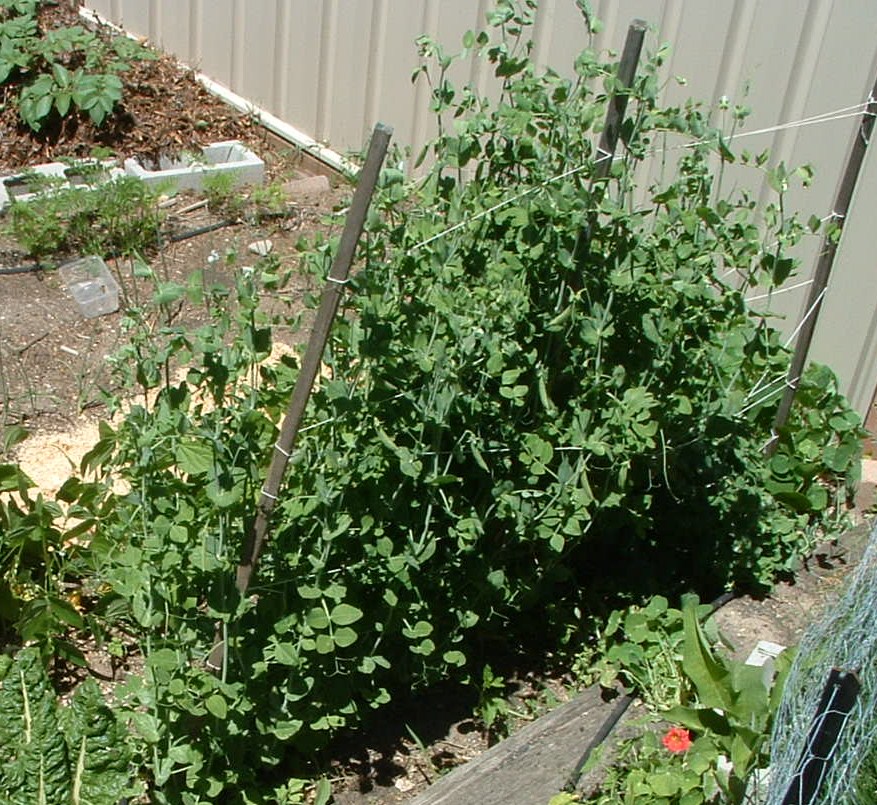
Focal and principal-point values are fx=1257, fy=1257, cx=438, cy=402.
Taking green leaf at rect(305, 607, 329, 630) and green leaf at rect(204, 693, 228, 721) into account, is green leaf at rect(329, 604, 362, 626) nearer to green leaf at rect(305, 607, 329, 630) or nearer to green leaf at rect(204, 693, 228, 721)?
green leaf at rect(305, 607, 329, 630)

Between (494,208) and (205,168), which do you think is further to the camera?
(205,168)

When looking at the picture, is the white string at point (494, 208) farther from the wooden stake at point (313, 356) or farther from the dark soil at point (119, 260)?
the dark soil at point (119, 260)

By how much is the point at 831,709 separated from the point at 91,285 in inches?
150

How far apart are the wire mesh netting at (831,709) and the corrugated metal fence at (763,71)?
5.42 feet

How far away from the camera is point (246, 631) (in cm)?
270

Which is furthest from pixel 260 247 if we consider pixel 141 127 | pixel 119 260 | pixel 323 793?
pixel 323 793

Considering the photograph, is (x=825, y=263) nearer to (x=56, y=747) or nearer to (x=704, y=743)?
(x=704, y=743)

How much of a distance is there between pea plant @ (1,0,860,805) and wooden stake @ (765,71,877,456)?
0.39m

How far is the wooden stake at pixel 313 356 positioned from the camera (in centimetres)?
233

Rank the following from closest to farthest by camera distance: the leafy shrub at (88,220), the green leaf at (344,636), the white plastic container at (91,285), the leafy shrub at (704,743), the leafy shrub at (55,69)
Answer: the green leaf at (344,636) → the leafy shrub at (704,743) → the white plastic container at (91,285) → the leafy shrub at (88,220) → the leafy shrub at (55,69)

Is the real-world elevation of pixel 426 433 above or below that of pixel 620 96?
below

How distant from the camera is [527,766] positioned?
2898 millimetres

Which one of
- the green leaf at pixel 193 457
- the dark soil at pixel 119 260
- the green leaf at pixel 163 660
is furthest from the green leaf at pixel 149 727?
the dark soil at pixel 119 260

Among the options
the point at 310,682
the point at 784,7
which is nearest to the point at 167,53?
the point at 784,7
